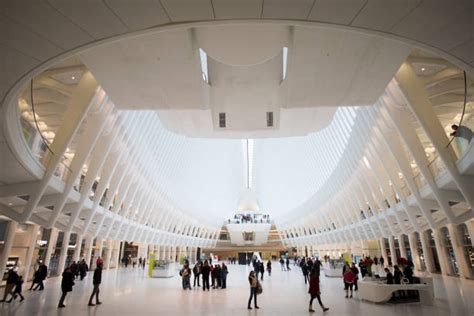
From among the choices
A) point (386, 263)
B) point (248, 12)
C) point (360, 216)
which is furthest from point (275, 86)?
point (386, 263)

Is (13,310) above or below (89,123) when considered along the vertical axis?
below

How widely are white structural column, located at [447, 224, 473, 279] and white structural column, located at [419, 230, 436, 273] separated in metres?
3.18

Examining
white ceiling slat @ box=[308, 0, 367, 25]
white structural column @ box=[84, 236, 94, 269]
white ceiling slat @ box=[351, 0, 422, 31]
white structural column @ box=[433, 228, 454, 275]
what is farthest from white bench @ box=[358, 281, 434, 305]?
white structural column @ box=[84, 236, 94, 269]

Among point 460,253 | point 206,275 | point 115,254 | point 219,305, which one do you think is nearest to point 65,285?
point 219,305

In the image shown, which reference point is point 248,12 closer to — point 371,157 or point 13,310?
point 13,310

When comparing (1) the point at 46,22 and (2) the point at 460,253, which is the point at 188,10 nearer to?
(1) the point at 46,22

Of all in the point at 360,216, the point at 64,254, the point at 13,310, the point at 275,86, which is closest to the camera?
the point at 13,310

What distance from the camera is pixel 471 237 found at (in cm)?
1745

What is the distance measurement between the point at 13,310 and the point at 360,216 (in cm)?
2781

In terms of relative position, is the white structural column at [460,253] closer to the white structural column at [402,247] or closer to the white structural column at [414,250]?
the white structural column at [414,250]

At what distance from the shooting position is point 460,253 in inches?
734

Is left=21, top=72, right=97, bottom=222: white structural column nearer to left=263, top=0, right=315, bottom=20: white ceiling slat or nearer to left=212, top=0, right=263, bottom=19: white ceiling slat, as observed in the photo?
left=212, top=0, right=263, bottom=19: white ceiling slat

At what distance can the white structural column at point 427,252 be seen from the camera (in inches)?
881

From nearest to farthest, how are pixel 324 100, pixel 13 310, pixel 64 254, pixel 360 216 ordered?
pixel 13 310 → pixel 324 100 → pixel 64 254 → pixel 360 216
